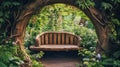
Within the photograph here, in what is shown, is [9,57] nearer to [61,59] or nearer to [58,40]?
[61,59]

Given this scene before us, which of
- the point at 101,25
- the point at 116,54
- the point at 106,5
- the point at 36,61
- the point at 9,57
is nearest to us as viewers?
the point at 9,57

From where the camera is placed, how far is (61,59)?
9.68 m

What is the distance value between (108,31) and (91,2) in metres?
0.90

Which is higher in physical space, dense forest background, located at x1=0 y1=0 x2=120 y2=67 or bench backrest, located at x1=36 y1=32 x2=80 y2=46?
dense forest background, located at x1=0 y1=0 x2=120 y2=67

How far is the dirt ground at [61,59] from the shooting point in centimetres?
892

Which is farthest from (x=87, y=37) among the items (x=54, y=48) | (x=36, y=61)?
(x=36, y=61)

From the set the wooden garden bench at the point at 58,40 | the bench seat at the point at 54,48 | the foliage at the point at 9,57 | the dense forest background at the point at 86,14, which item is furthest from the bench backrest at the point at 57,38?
→ the foliage at the point at 9,57

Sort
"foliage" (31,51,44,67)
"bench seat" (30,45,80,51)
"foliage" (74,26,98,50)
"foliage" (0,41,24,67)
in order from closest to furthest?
"foliage" (0,41,24,67), "foliage" (31,51,44,67), "bench seat" (30,45,80,51), "foliage" (74,26,98,50)

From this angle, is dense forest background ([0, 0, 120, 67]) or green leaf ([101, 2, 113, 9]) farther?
dense forest background ([0, 0, 120, 67])

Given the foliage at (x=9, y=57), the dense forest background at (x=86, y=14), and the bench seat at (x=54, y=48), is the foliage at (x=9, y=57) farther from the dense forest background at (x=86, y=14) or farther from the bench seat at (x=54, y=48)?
the bench seat at (x=54, y=48)

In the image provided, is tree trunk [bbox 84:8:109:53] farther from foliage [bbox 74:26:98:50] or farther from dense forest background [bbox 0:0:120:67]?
foliage [bbox 74:26:98:50]

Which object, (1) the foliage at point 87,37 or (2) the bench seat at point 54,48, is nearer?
(2) the bench seat at point 54,48

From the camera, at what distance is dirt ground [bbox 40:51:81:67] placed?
8.92m

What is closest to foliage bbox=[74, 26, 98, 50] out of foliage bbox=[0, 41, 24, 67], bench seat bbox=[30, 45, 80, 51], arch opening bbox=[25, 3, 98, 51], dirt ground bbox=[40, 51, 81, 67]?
arch opening bbox=[25, 3, 98, 51]
